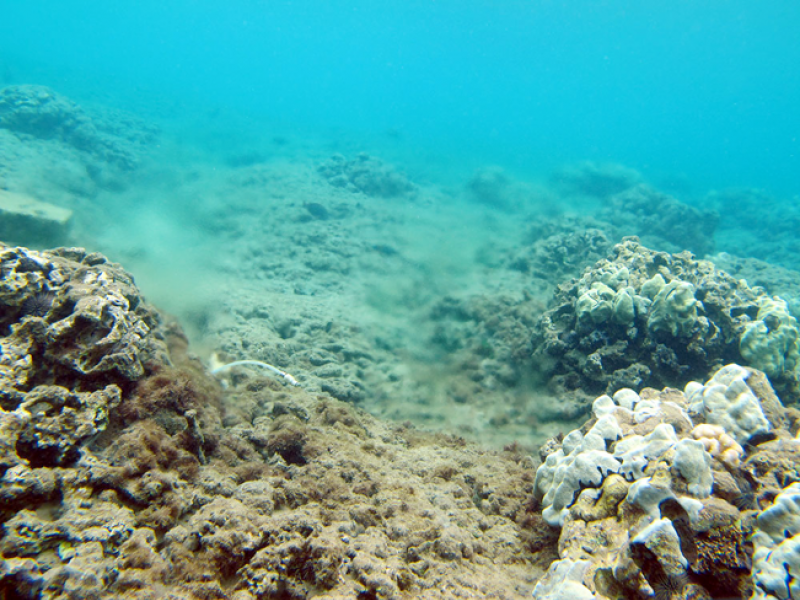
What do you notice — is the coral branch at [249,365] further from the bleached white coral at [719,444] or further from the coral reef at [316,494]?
the bleached white coral at [719,444]

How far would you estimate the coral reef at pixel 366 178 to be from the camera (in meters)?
20.1

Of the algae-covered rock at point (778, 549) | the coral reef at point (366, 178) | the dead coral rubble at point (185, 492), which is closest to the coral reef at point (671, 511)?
the algae-covered rock at point (778, 549)

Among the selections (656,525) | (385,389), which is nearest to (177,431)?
(656,525)

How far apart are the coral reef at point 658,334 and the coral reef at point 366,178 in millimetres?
14085

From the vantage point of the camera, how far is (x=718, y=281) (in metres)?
8.55

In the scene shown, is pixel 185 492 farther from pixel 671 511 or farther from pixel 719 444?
pixel 719 444

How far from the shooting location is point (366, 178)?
20.5m

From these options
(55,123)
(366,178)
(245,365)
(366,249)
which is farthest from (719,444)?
(55,123)

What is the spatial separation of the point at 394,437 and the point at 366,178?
17.3 meters

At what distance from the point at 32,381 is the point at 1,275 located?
106 centimetres

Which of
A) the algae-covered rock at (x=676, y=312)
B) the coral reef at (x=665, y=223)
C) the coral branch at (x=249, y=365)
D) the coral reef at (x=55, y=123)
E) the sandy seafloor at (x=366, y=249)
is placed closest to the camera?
the coral branch at (x=249, y=365)

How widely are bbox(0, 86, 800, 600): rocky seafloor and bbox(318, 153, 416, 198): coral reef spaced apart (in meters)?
10.9

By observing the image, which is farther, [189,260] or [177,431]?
[189,260]

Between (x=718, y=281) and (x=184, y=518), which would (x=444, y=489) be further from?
(x=718, y=281)
